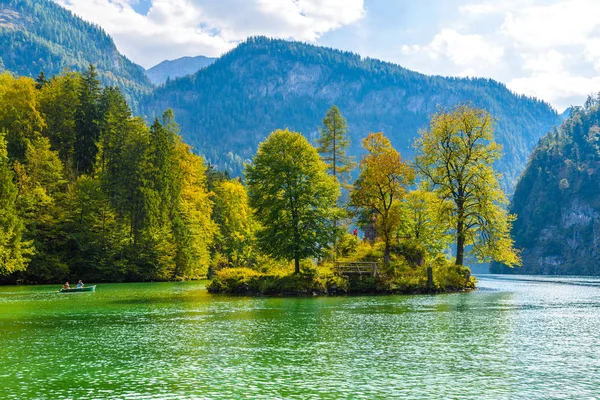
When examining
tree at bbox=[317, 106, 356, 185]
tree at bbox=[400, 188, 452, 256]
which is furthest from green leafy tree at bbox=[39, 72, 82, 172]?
tree at bbox=[400, 188, 452, 256]

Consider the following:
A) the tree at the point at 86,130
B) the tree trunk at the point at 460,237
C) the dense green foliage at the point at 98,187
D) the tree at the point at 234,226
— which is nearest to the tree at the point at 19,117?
the dense green foliage at the point at 98,187

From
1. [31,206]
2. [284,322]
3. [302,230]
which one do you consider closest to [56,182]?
[31,206]

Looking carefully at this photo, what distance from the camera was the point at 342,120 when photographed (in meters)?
84.7

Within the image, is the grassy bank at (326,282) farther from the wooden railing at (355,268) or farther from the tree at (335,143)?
the tree at (335,143)

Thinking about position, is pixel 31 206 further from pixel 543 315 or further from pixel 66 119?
pixel 543 315

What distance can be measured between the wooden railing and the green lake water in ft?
52.5

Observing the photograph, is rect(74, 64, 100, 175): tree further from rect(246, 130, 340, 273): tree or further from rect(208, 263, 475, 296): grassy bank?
rect(208, 263, 475, 296): grassy bank

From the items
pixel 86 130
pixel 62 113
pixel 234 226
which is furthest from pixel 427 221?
pixel 86 130

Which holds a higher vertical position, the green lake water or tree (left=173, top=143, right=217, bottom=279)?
tree (left=173, top=143, right=217, bottom=279)

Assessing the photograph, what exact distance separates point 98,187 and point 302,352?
235 feet

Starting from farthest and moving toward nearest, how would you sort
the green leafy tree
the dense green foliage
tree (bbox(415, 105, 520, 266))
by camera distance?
the green leafy tree → the dense green foliage → tree (bbox(415, 105, 520, 266))

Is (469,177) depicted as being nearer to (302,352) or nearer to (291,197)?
(291,197)

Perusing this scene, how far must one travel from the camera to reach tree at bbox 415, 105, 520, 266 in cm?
6656

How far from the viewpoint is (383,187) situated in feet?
218
